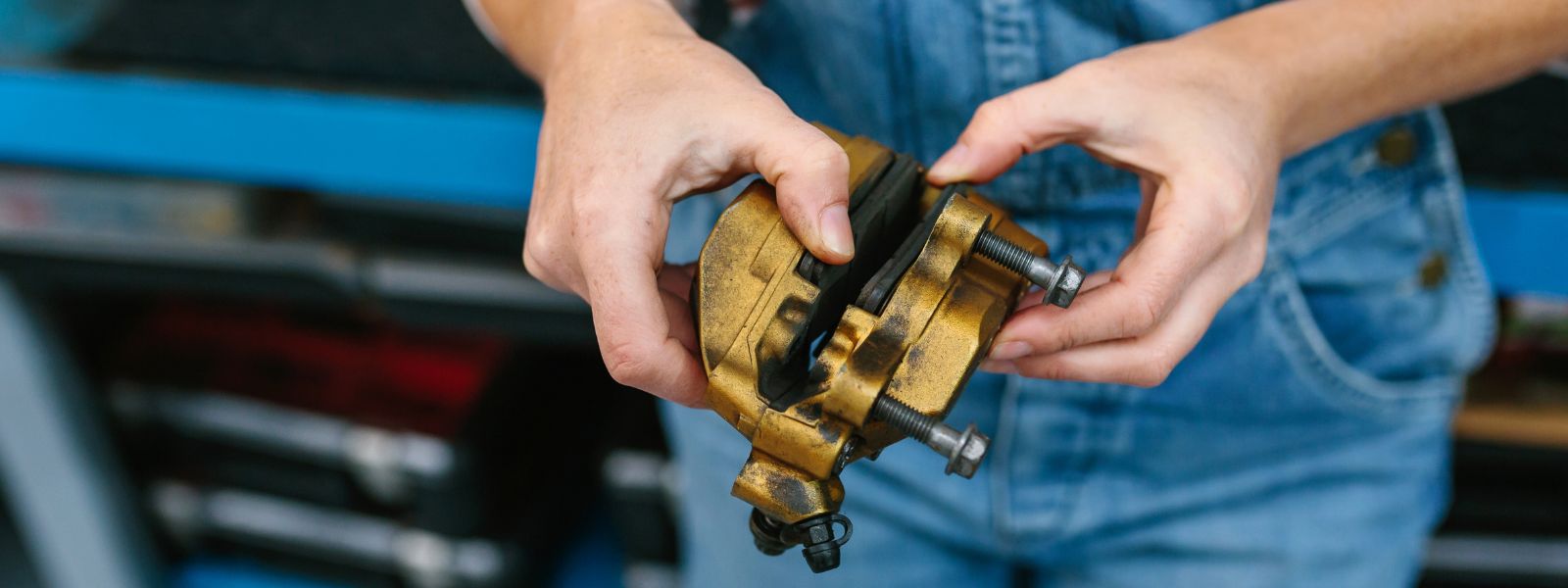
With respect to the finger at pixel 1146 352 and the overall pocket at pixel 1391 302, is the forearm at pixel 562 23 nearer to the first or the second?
the finger at pixel 1146 352

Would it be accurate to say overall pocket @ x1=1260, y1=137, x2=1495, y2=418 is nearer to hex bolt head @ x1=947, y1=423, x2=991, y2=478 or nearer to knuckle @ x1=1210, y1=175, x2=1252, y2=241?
knuckle @ x1=1210, y1=175, x2=1252, y2=241

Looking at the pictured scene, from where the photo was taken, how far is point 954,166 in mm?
415

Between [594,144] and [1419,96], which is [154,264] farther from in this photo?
[1419,96]

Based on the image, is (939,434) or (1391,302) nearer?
(939,434)

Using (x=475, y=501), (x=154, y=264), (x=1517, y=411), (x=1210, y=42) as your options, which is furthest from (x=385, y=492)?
(x=1517, y=411)

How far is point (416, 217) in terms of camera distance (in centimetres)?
75

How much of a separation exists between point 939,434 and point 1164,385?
0.22 m

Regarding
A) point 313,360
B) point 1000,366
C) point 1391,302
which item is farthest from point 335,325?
point 1391,302

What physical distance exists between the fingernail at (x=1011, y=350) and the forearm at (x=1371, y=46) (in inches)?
5.9

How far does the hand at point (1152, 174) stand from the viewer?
15.6 inches

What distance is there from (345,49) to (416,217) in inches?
4.9

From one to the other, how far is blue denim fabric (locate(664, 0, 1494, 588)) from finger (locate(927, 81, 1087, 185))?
0.25 ft

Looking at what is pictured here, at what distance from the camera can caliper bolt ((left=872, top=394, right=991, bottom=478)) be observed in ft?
1.18

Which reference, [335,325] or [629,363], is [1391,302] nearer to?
[629,363]
